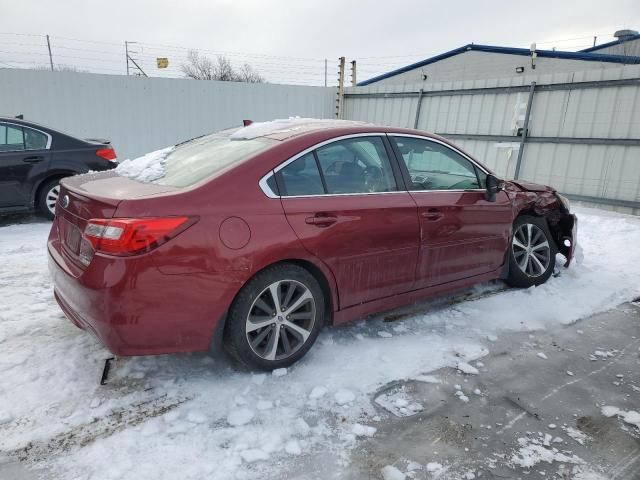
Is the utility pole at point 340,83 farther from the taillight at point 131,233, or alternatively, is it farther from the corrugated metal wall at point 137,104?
the taillight at point 131,233

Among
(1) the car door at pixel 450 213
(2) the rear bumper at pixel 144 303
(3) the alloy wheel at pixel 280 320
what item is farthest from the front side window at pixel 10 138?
(1) the car door at pixel 450 213

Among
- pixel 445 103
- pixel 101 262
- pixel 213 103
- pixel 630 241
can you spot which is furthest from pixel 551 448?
pixel 213 103

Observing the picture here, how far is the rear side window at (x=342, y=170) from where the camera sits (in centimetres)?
305

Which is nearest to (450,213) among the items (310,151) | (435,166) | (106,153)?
(435,166)

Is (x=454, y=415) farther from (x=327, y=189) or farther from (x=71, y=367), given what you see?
(x=71, y=367)

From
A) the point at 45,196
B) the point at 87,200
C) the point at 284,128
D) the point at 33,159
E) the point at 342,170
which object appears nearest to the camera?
the point at 87,200

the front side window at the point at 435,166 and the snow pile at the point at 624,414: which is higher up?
the front side window at the point at 435,166

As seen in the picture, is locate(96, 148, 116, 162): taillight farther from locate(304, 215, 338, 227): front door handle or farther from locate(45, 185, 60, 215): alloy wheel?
locate(304, 215, 338, 227): front door handle

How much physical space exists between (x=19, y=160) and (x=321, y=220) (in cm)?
527

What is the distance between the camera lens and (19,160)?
20.6 feet

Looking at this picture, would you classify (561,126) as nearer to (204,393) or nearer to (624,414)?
(624,414)

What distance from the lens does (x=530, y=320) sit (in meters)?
4.06

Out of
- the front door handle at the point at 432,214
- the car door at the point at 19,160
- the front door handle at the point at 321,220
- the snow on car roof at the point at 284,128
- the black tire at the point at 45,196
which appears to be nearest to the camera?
the front door handle at the point at 321,220

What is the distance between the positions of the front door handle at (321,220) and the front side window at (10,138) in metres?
5.33
